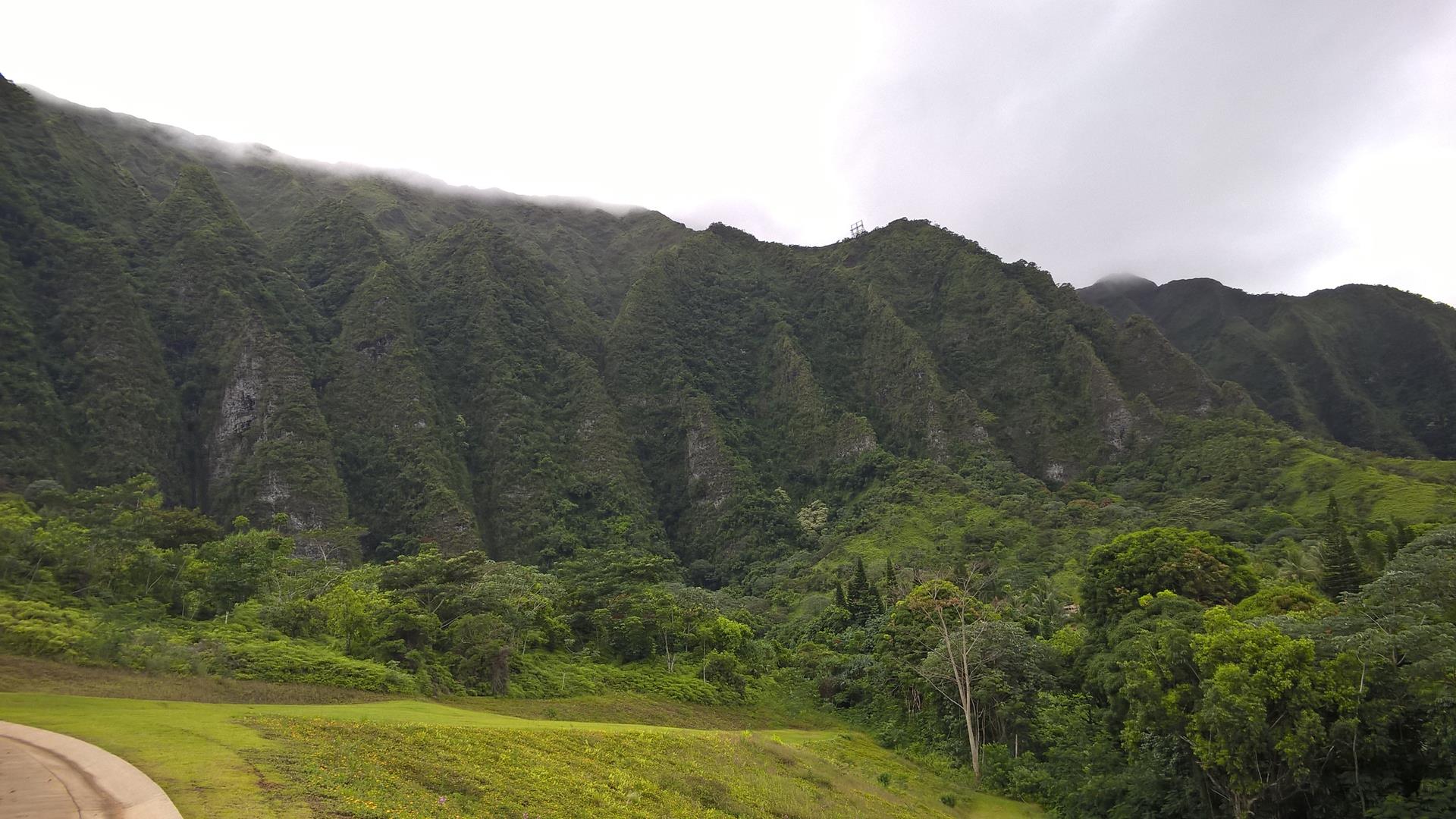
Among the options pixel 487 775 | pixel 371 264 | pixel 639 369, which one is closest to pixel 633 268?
pixel 639 369

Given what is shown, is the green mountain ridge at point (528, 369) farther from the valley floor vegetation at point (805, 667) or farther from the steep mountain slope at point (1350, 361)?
the valley floor vegetation at point (805, 667)

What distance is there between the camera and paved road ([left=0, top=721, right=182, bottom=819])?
716cm

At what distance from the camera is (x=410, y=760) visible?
11648mm

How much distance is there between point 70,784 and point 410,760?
4.63 meters

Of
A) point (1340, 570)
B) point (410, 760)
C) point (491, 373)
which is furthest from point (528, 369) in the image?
point (410, 760)

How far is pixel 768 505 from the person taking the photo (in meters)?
105

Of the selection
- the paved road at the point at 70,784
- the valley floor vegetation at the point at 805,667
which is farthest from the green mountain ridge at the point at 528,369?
the paved road at the point at 70,784

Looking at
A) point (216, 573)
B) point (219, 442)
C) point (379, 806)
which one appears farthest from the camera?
point (219, 442)

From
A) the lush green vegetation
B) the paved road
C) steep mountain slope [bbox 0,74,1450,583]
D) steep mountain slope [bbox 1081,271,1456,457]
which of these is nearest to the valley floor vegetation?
the lush green vegetation

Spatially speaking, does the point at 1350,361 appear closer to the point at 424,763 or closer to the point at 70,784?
the point at 424,763

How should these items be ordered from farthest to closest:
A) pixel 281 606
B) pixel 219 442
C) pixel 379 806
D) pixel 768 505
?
1. pixel 768 505
2. pixel 219 442
3. pixel 281 606
4. pixel 379 806

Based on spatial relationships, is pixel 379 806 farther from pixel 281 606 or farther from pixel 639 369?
pixel 639 369

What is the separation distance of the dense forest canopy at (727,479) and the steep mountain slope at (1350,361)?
1.02 meters

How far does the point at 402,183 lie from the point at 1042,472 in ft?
573
